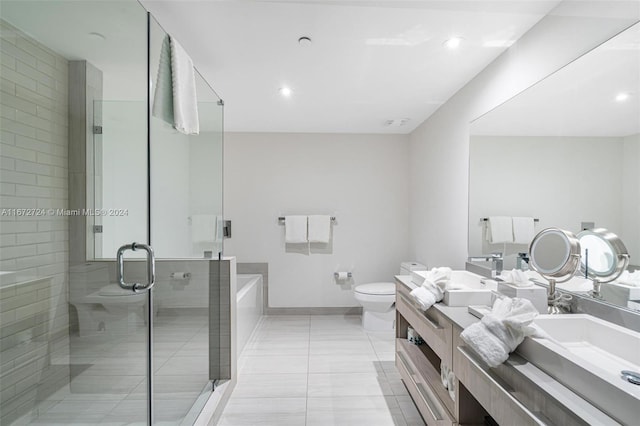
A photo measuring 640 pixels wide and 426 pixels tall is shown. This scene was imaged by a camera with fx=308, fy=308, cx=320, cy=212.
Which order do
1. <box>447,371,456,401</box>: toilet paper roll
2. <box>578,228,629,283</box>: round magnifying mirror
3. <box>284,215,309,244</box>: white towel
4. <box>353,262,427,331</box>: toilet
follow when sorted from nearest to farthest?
<box>578,228,629,283</box>: round magnifying mirror → <box>447,371,456,401</box>: toilet paper roll → <box>353,262,427,331</box>: toilet → <box>284,215,309,244</box>: white towel

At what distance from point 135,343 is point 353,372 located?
1.66 metres

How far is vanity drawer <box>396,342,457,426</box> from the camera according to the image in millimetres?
1501

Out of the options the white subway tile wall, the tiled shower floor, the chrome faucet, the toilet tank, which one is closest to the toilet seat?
the toilet tank

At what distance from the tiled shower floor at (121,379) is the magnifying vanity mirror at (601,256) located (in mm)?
2021

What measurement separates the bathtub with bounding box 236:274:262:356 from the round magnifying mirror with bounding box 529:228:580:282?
207 centimetres

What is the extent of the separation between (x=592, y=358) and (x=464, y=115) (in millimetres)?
1814

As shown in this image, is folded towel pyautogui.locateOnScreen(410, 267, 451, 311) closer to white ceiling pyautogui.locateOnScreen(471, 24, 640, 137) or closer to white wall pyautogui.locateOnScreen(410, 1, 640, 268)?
white wall pyautogui.locateOnScreen(410, 1, 640, 268)

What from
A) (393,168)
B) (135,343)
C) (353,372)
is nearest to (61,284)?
(135,343)

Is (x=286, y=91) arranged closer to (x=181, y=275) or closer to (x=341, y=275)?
(x=181, y=275)

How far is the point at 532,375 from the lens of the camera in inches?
36.5

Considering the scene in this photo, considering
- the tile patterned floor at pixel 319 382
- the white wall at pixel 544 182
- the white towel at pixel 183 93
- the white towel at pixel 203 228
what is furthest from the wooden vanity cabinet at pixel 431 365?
the white towel at pixel 183 93

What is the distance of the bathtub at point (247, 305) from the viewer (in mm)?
2717

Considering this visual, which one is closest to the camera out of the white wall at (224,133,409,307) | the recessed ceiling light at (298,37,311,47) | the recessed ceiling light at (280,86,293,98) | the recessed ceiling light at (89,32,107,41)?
the recessed ceiling light at (89,32,107,41)

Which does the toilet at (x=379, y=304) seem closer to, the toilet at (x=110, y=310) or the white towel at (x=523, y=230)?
the white towel at (x=523, y=230)
